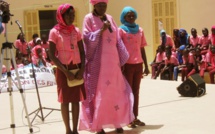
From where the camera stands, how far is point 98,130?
452 cm

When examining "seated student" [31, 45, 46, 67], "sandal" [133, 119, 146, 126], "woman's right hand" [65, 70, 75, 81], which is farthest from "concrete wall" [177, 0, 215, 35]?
"woman's right hand" [65, 70, 75, 81]

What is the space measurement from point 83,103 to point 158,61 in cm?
707

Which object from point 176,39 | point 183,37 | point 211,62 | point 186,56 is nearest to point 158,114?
point 211,62

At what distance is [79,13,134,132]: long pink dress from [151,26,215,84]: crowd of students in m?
5.61

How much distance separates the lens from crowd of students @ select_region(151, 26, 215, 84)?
1005 centimetres

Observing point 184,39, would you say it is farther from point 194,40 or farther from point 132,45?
point 132,45

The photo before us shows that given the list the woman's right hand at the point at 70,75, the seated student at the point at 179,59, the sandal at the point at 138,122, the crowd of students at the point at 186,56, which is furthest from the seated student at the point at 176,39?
the woman's right hand at the point at 70,75

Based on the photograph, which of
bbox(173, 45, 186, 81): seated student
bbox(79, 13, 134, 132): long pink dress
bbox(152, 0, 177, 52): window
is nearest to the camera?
bbox(79, 13, 134, 132): long pink dress

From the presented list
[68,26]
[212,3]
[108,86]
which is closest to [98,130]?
[108,86]

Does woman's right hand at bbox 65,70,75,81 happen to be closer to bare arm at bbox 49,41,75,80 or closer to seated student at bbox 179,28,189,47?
bare arm at bbox 49,41,75,80

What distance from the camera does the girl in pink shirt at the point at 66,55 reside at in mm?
4215

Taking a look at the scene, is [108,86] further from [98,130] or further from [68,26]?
[68,26]

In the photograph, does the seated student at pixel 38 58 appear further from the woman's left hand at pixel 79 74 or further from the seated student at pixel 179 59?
the woman's left hand at pixel 79 74

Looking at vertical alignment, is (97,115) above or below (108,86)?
below
